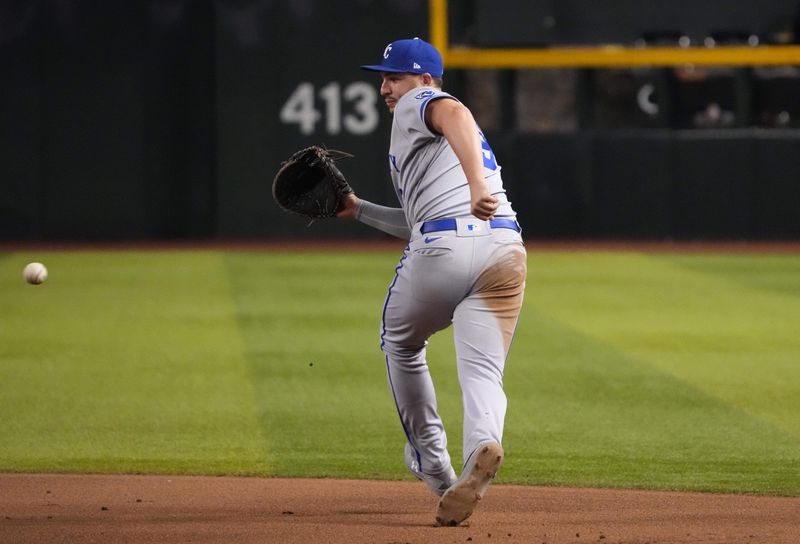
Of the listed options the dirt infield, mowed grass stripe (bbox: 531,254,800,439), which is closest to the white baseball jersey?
the dirt infield

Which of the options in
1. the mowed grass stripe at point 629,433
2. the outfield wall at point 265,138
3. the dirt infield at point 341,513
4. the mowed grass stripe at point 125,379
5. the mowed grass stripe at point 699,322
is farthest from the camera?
the outfield wall at point 265,138

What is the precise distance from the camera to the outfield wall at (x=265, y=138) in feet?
68.4

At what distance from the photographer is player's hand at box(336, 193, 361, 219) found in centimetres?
571

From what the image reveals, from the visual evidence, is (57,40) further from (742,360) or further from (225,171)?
(742,360)

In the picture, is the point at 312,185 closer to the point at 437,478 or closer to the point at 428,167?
the point at 428,167

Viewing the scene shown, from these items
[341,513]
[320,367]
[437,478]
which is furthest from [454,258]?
[320,367]

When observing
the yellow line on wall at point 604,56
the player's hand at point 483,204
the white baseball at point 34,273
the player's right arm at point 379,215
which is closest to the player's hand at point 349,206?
the player's right arm at point 379,215

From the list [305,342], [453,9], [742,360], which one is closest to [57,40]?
[453,9]

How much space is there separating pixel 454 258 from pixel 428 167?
1.22 feet

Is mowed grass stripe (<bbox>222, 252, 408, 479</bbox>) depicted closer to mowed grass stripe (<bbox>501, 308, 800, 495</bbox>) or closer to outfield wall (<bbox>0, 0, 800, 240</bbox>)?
mowed grass stripe (<bbox>501, 308, 800, 495</bbox>)

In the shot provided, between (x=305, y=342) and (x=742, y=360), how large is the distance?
325 cm

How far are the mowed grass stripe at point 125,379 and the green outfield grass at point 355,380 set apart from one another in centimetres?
2

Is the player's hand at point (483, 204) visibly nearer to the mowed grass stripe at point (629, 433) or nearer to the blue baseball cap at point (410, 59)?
the blue baseball cap at point (410, 59)

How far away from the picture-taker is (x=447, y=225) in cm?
509
